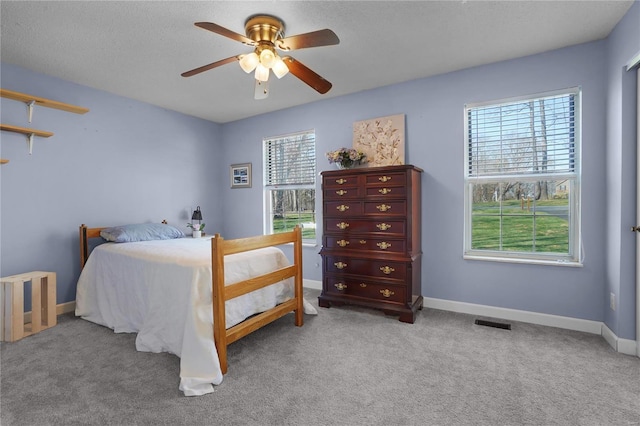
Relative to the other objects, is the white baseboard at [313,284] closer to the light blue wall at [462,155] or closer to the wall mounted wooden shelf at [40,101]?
the light blue wall at [462,155]

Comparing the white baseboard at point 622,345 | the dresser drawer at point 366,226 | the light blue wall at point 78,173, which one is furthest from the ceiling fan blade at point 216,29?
the white baseboard at point 622,345

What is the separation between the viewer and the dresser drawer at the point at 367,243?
119 inches

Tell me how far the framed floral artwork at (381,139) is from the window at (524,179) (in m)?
0.70

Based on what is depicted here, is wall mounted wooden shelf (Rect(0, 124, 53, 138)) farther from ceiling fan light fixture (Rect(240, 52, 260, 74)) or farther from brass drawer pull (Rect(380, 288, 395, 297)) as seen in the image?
brass drawer pull (Rect(380, 288, 395, 297))

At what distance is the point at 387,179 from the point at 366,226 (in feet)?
1.75

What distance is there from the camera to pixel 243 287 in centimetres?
227

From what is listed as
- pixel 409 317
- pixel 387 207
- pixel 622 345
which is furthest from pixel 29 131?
pixel 622 345

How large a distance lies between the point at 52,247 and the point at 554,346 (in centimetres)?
482

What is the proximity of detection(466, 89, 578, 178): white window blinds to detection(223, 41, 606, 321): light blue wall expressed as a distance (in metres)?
0.11

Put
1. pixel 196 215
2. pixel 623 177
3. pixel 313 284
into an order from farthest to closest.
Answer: pixel 196 215
pixel 313 284
pixel 623 177

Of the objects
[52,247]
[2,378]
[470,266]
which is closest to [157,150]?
[52,247]

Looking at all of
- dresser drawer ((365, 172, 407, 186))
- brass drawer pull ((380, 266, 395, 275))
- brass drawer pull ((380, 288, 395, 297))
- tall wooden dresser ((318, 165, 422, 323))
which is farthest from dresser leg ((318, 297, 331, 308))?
dresser drawer ((365, 172, 407, 186))

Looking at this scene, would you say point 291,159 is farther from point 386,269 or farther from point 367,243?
point 386,269

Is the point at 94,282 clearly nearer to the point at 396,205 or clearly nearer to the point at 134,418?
the point at 134,418
